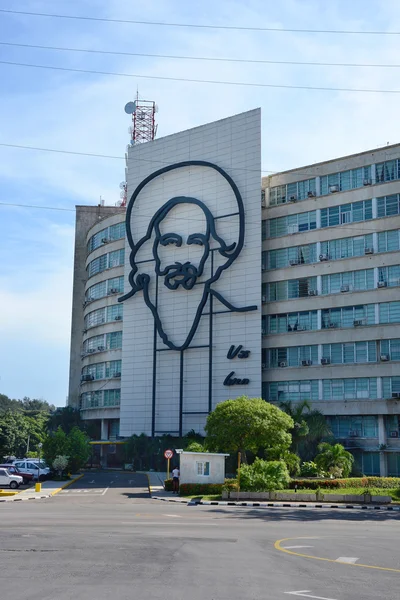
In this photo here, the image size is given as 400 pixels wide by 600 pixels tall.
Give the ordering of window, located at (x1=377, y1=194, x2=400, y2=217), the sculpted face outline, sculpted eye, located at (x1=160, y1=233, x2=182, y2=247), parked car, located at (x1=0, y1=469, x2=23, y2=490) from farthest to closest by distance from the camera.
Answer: sculpted eye, located at (x1=160, y1=233, x2=182, y2=247), the sculpted face outline, window, located at (x1=377, y1=194, x2=400, y2=217), parked car, located at (x1=0, y1=469, x2=23, y2=490)

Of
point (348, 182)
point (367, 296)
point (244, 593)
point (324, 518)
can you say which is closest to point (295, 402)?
point (367, 296)

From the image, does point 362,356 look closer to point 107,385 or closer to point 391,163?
point 391,163

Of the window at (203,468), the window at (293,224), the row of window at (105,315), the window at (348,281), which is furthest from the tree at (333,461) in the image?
the row of window at (105,315)

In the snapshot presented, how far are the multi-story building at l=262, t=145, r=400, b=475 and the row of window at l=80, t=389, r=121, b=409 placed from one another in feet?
68.6

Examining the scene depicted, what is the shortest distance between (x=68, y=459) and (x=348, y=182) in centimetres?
3354

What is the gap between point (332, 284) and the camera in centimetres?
6209

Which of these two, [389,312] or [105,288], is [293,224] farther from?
[105,288]

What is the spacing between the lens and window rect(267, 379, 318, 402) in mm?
61688

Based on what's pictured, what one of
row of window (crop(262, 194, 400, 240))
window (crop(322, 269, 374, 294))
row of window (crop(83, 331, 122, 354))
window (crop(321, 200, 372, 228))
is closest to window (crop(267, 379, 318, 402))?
window (crop(322, 269, 374, 294))

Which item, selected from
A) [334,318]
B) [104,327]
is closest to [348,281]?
[334,318]

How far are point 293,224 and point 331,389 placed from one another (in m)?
15.6

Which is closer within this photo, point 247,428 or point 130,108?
point 247,428

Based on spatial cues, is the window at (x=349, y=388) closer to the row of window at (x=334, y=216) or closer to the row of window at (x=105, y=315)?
the row of window at (x=334, y=216)

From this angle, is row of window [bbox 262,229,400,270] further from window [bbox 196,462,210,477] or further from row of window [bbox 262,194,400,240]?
window [bbox 196,462,210,477]
